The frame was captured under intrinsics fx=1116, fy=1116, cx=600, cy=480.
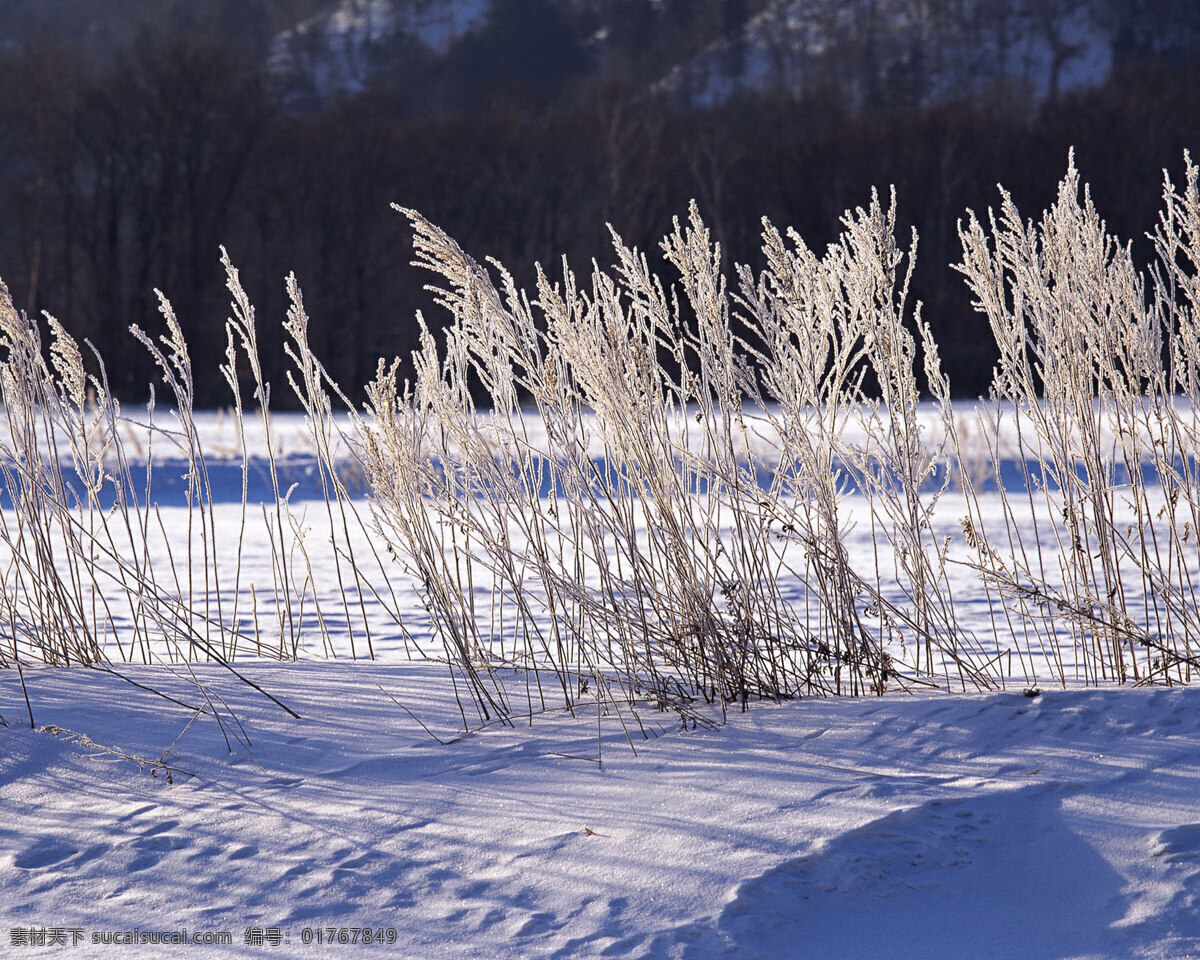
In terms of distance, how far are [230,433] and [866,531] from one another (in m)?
7.38

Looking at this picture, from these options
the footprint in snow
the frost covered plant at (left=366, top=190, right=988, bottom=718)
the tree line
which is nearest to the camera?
the footprint in snow

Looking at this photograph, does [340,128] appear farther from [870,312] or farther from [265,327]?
[870,312]

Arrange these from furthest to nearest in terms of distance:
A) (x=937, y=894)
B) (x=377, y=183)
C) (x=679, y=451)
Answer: (x=377, y=183) → (x=679, y=451) → (x=937, y=894)

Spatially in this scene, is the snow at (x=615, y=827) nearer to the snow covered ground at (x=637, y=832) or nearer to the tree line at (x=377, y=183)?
the snow covered ground at (x=637, y=832)

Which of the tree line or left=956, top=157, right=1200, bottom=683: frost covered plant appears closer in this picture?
left=956, top=157, right=1200, bottom=683: frost covered plant

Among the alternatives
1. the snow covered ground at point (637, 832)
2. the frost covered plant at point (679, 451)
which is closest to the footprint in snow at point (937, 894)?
the snow covered ground at point (637, 832)

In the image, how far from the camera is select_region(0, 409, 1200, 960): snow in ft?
5.47

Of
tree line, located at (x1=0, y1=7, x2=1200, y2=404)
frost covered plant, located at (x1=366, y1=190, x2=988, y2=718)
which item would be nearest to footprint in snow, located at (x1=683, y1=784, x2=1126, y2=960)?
frost covered plant, located at (x1=366, y1=190, x2=988, y2=718)

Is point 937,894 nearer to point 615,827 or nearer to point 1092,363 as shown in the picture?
point 615,827

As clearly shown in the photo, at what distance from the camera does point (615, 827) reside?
6.40 ft

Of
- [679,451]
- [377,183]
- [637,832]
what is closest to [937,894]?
[637,832]

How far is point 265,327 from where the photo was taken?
63.9ft

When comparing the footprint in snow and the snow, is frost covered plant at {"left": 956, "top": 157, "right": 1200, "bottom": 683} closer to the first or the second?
the snow

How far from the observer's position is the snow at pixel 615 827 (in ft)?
5.47
